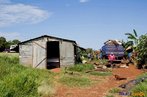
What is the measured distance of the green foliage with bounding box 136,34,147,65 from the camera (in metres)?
28.8

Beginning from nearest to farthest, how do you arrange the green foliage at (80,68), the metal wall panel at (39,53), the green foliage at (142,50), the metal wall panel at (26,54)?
the green foliage at (80,68)
the metal wall panel at (39,53)
the metal wall panel at (26,54)
the green foliage at (142,50)

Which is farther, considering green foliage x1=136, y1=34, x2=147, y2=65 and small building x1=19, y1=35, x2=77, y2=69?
green foliage x1=136, y1=34, x2=147, y2=65

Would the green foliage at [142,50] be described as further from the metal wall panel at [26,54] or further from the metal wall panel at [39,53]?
the metal wall panel at [26,54]

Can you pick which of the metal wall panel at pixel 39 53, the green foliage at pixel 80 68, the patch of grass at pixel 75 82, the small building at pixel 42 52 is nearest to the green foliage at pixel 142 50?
the green foliage at pixel 80 68

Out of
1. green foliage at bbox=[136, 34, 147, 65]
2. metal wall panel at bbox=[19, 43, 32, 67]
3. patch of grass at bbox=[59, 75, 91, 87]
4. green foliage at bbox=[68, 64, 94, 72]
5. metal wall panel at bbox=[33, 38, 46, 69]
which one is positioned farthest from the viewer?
green foliage at bbox=[136, 34, 147, 65]

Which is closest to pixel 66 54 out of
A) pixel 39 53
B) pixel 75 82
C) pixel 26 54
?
pixel 39 53

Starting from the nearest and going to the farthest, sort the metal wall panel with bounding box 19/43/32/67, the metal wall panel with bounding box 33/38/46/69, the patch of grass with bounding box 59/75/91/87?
the patch of grass with bounding box 59/75/91/87
the metal wall panel with bounding box 33/38/46/69
the metal wall panel with bounding box 19/43/32/67

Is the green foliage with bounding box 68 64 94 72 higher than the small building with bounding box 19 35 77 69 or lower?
lower

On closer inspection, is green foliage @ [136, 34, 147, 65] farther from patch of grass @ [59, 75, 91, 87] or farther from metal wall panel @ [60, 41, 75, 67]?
patch of grass @ [59, 75, 91, 87]

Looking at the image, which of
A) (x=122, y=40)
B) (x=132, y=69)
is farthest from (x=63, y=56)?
(x=122, y=40)

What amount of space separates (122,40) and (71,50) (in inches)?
444

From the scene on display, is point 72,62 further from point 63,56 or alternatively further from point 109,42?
point 109,42

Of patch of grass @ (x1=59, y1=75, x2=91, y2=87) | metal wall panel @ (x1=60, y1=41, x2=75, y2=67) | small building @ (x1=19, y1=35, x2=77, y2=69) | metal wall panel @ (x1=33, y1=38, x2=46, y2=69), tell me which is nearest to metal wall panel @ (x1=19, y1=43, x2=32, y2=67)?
small building @ (x1=19, y1=35, x2=77, y2=69)

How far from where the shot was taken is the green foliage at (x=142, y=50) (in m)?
28.8
